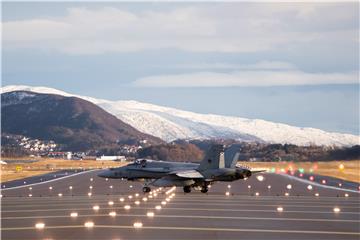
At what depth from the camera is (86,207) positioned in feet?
145

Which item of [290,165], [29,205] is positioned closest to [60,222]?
[29,205]

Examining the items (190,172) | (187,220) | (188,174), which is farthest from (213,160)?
(187,220)

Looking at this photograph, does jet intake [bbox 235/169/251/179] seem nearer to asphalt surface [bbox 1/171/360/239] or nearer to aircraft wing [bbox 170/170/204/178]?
aircraft wing [bbox 170/170/204/178]

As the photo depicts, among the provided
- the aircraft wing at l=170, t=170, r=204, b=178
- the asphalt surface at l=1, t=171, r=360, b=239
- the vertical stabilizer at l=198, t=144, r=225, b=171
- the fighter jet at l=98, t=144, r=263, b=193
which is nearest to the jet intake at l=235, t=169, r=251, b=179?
the fighter jet at l=98, t=144, r=263, b=193

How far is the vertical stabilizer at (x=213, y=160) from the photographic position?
64625mm

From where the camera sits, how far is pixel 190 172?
63.8 metres

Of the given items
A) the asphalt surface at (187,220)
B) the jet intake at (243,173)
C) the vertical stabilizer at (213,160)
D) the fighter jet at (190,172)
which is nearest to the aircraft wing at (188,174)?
the fighter jet at (190,172)

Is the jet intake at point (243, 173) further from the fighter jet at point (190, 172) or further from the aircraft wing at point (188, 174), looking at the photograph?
the aircraft wing at point (188, 174)

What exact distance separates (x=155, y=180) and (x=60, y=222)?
31642mm

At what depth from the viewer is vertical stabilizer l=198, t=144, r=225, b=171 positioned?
2544 inches

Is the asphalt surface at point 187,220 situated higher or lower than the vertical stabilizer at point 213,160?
lower

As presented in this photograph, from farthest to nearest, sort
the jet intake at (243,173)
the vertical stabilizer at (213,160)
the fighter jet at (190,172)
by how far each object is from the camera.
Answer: the vertical stabilizer at (213,160) < the fighter jet at (190,172) < the jet intake at (243,173)

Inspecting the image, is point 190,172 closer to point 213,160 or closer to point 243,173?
point 213,160

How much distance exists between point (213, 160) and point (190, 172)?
2.25 metres
